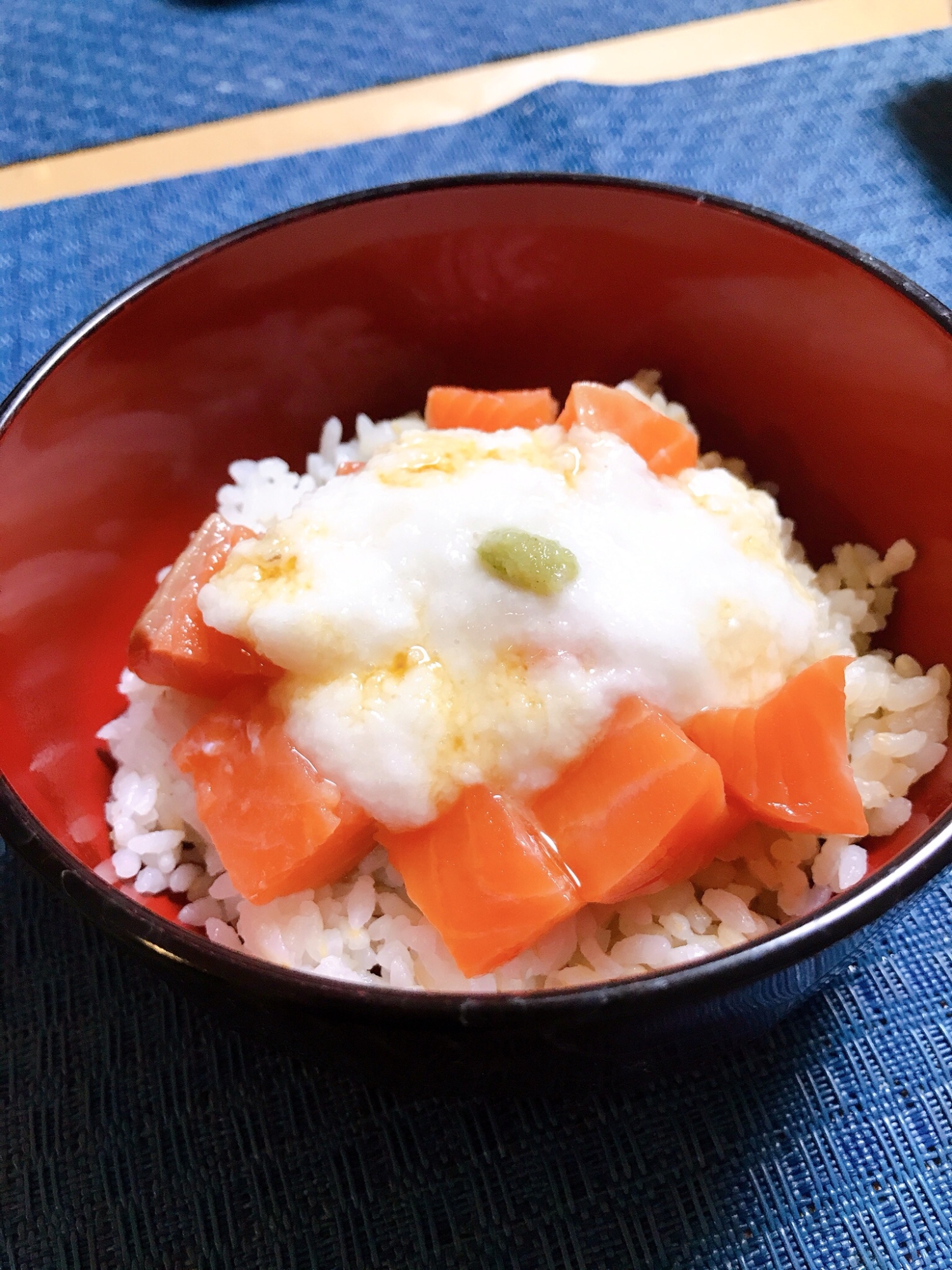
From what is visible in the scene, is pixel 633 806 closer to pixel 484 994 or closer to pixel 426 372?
pixel 484 994

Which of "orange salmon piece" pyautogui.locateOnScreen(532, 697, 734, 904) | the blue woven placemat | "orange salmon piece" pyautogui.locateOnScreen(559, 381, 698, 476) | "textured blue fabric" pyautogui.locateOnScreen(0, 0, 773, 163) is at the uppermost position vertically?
"textured blue fabric" pyautogui.locateOnScreen(0, 0, 773, 163)

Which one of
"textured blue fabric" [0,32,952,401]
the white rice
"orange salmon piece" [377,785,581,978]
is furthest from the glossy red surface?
"textured blue fabric" [0,32,952,401]

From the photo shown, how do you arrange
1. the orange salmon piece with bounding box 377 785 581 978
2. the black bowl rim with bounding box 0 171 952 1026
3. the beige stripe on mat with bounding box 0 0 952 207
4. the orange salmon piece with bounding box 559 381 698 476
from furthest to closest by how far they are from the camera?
the beige stripe on mat with bounding box 0 0 952 207 → the orange salmon piece with bounding box 559 381 698 476 → the orange salmon piece with bounding box 377 785 581 978 → the black bowl rim with bounding box 0 171 952 1026

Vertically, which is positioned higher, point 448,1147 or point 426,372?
point 426,372

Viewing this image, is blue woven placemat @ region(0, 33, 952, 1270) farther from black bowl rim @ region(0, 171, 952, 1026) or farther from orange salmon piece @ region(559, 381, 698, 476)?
orange salmon piece @ region(559, 381, 698, 476)

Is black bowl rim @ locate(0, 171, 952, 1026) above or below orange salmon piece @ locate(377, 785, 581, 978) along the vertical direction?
above

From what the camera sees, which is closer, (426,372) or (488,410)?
(488,410)

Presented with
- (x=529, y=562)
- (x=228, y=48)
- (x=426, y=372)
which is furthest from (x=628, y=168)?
(x=529, y=562)
